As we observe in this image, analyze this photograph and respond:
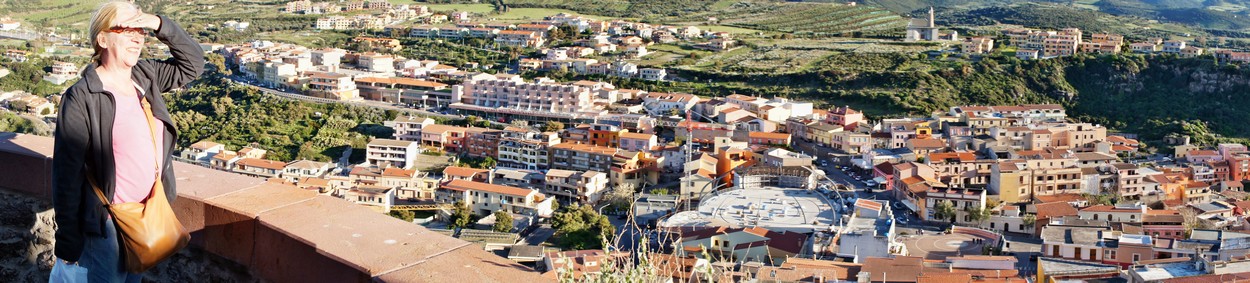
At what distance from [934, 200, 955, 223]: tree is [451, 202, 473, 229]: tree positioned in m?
4.95

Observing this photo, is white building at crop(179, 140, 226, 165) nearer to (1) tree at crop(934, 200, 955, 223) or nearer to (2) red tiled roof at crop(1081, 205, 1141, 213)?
(1) tree at crop(934, 200, 955, 223)

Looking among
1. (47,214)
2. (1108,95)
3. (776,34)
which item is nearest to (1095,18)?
(776,34)

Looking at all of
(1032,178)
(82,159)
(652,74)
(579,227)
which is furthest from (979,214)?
(82,159)

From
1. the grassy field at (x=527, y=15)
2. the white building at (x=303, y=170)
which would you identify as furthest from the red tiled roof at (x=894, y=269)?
the grassy field at (x=527, y=15)

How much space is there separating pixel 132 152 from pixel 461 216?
11.2 meters

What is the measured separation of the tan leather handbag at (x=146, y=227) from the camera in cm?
165

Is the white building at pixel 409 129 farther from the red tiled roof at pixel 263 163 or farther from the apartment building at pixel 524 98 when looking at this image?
the red tiled roof at pixel 263 163

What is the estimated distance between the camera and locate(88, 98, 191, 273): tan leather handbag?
1.65 metres

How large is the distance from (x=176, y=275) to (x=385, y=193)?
1164 centimetres

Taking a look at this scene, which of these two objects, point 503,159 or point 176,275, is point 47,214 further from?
point 503,159

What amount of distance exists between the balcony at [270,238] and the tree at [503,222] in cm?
992

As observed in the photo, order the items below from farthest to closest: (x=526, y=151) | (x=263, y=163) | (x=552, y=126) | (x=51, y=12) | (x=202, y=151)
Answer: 1. (x=51, y=12)
2. (x=552, y=126)
3. (x=526, y=151)
4. (x=202, y=151)
5. (x=263, y=163)

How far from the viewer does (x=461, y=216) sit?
1274 cm

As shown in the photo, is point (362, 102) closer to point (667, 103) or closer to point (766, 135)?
point (667, 103)
